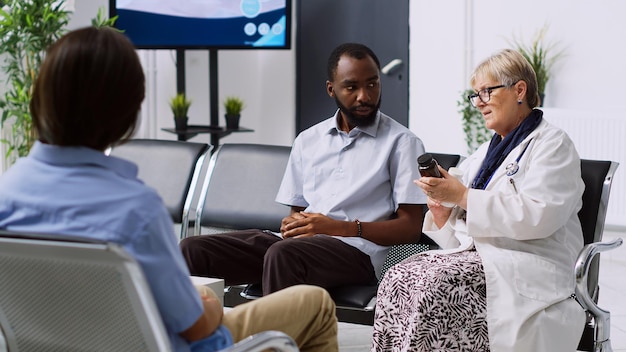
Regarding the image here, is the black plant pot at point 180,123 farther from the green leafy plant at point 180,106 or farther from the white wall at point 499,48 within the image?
the white wall at point 499,48

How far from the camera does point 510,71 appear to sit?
9.42 feet

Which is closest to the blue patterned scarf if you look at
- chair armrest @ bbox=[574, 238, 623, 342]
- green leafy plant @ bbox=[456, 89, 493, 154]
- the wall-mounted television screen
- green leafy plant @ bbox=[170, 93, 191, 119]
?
chair armrest @ bbox=[574, 238, 623, 342]

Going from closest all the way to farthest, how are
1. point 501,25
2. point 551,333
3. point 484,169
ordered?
point 551,333 → point 484,169 → point 501,25

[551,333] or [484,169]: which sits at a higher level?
[484,169]

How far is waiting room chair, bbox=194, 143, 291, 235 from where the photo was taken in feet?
11.2

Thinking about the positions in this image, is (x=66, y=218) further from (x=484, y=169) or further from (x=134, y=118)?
(x=484, y=169)

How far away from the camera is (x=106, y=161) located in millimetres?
1688

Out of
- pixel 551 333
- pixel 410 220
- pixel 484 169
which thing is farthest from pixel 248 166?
pixel 551 333

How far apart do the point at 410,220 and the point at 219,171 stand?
0.83 m

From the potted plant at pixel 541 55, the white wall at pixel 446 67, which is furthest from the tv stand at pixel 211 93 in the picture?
the potted plant at pixel 541 55

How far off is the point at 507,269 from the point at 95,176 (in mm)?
1401

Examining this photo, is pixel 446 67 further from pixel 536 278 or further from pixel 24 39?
pixel 536 278

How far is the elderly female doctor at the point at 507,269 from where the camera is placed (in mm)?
2658

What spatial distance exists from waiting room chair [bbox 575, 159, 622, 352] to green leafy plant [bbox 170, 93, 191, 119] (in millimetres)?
3981
